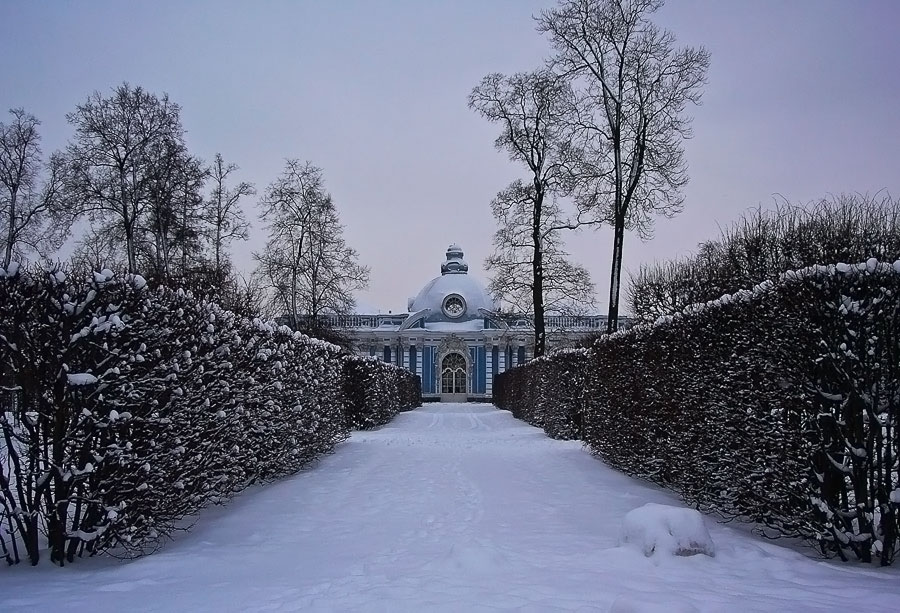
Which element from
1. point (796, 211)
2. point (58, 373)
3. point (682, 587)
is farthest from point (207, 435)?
point (796, 211)

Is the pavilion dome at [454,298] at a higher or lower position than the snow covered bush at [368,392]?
higher

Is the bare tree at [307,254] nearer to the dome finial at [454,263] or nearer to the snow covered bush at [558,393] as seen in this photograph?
the snow covered bush at [558,393]

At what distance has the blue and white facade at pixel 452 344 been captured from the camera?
56.0 metres

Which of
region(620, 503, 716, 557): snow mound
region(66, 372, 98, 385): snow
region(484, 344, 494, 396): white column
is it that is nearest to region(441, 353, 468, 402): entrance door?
region(484, 344, 494, 396): white column

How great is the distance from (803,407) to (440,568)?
9.85 feet

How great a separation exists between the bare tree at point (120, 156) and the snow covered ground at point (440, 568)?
15942 mm

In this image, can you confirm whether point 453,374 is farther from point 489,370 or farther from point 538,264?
point 538,264

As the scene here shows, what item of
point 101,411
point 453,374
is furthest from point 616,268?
point 453,374

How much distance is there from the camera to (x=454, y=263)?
6406 cm

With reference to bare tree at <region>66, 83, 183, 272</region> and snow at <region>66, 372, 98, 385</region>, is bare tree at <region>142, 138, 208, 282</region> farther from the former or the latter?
snow at <region>66, 372, 98, 385</region>

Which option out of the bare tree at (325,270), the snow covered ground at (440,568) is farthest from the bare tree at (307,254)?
the snow covered ground at (440,568)

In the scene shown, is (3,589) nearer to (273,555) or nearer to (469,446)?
(273,555)

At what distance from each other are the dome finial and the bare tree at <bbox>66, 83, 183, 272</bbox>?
42.6 metres

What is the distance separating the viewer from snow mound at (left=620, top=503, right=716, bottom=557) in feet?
16.7
